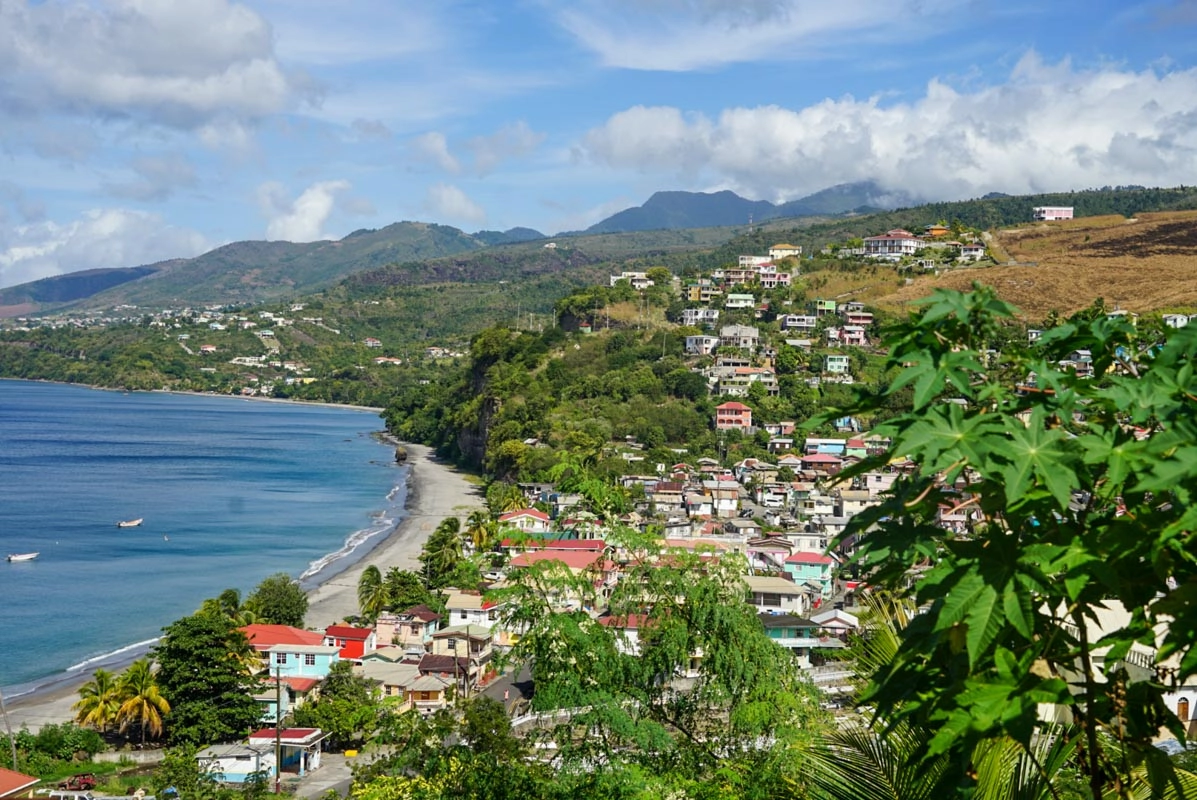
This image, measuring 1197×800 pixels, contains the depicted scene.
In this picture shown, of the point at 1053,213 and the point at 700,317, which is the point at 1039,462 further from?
the point at 1053,213

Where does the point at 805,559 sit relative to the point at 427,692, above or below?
below

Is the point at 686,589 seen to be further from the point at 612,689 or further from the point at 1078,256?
the point at 1078,256

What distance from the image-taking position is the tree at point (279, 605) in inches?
1048

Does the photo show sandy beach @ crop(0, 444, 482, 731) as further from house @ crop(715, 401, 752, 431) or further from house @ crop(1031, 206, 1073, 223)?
house @ crop(1031, 206, 1073, 223)

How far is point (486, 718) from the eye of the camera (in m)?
10.5

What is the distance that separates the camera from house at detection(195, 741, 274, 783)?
1747cm

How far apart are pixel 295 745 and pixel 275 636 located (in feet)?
18.7

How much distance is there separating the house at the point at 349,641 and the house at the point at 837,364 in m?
36.5

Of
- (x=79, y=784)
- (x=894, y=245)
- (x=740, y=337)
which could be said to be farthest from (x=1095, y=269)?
(x=79, y=784)

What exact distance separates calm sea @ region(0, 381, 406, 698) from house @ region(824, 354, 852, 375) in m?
23.3

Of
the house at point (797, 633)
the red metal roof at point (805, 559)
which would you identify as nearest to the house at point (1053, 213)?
the red metal roof at point (805, 559)

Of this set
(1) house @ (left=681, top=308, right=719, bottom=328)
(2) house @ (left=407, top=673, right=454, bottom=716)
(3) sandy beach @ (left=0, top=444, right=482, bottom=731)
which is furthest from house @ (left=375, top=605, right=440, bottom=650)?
(1) house @ (left=681, top=308, right=719, bottom=328)

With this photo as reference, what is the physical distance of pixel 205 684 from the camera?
19.4 metres

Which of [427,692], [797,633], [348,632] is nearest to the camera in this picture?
[427,692]
